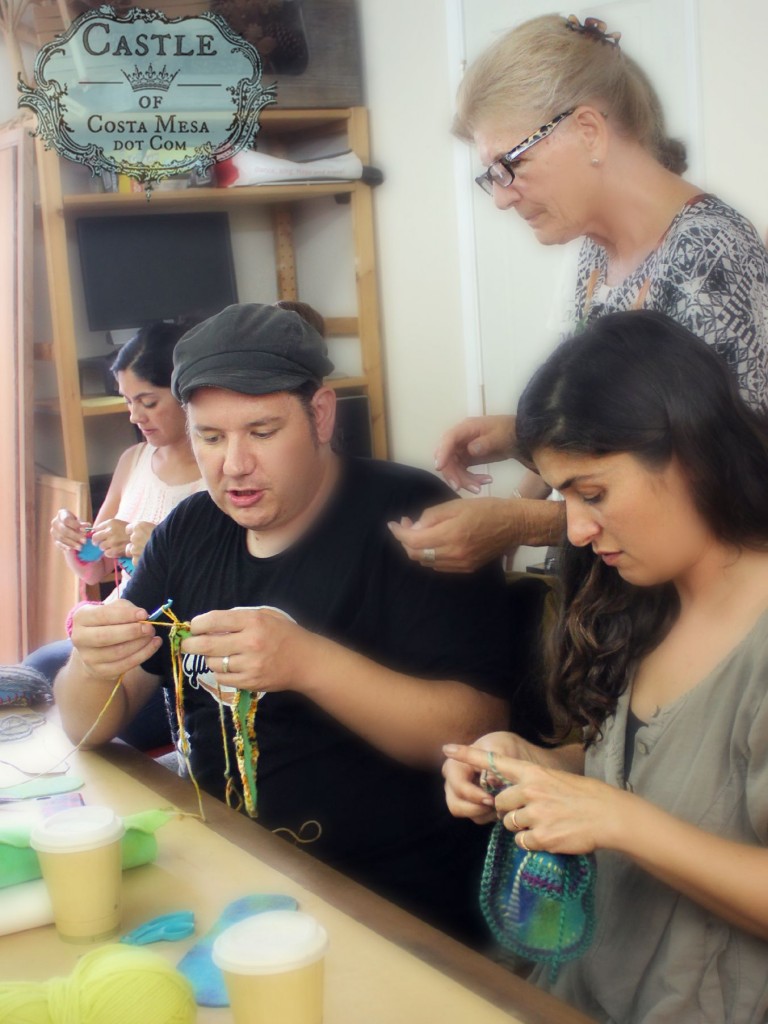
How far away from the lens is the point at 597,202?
1.63 metres

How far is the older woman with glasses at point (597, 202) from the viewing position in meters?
1.48

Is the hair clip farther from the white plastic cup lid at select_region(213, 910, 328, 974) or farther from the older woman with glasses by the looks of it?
the white plastic cup lid at select_region(213, 910, 328, 974)

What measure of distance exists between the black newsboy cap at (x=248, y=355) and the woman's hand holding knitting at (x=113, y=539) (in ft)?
3.91

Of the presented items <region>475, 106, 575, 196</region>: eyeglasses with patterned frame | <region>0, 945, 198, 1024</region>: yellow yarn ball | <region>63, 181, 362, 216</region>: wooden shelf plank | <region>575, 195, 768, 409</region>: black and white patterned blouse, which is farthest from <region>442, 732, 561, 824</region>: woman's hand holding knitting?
<region>63, 181, 362, 216</region>: wooden shelf plank

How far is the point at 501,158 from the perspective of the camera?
164 centimetres

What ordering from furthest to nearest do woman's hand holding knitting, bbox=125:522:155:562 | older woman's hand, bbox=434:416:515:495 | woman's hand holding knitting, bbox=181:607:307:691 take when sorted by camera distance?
woman's hand holding knitting, bbox=125:522:155:562 → older woman's hand, bbox=434:416:515:495 → woman's hand holding knitting, bbox=181:607:307:691

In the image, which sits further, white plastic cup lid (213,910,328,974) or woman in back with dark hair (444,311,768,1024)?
woman in back with dark hair (444,311,768,1024)

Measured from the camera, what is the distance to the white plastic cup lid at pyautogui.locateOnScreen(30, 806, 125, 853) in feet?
3.37

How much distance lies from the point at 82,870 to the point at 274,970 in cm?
33

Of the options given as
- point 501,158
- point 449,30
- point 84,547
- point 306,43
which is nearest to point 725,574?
point 501,158

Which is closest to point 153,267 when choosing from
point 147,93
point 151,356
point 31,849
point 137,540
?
point 147,93

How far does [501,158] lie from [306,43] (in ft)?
6.35

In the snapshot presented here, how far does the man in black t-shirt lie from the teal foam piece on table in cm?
33

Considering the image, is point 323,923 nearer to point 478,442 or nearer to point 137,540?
point 478,442
